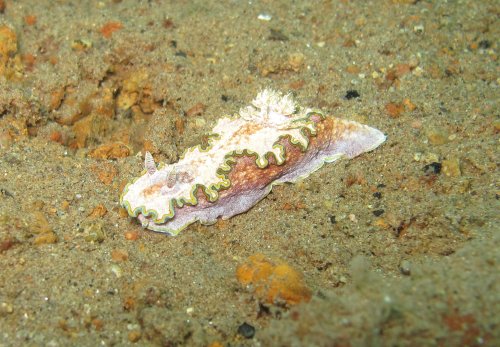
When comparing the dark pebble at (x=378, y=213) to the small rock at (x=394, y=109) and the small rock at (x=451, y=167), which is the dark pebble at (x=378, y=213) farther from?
the small rock at (x=394, y=109)

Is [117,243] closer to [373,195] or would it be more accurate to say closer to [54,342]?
[54,342]

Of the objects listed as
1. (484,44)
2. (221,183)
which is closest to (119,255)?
(221,183)

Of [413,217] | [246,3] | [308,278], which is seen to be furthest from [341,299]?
[246,3]

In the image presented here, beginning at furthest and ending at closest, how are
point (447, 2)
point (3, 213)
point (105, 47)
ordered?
1. point (447, 2)
2. point (105, 47)
3. point (3, 213)

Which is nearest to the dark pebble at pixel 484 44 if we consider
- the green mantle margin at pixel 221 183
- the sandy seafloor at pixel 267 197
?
the sandy seafloor at pixel 267 197

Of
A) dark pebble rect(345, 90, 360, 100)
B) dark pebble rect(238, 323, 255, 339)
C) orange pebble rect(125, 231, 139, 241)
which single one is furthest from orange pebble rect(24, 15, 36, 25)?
dark pebble rect(238, 323, 255, 339)

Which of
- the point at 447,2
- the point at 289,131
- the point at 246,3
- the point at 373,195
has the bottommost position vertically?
the point at 373,195

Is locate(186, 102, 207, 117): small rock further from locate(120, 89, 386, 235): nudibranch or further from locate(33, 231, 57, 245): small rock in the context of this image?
locate(33, 231, 57, 245): small rock
